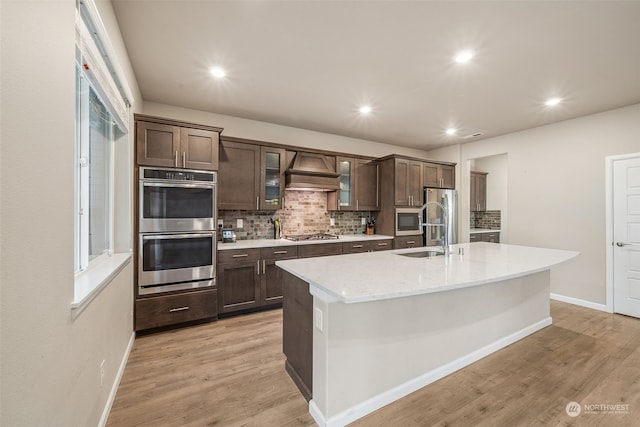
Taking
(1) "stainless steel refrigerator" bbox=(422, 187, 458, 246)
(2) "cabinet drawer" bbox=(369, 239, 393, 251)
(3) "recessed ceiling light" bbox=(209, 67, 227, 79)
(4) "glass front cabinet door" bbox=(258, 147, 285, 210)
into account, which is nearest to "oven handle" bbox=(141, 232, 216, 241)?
(4) "glass front cabinet door" bbox=(258, 147, 285, 210)

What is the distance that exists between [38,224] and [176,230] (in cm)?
215

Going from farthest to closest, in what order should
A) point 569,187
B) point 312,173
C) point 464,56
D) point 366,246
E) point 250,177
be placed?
point 366,246
point 312,173
point 569,187
point 250,177
point 464,56

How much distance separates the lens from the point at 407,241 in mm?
4758

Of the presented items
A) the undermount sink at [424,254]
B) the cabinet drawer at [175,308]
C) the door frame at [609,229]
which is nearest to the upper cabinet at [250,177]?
the cabinet drawer at [175,308]

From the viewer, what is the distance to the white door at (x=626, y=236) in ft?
11.1

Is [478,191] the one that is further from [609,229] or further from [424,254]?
[424,254]

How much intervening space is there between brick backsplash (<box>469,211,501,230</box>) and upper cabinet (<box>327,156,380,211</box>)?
326 centimetres

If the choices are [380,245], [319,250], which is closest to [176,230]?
[319,250]

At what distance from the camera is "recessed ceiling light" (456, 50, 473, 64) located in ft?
7.67

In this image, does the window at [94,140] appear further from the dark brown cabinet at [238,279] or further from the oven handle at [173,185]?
the dark brown cabinet at [238,279]

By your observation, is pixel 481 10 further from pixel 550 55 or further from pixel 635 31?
pixel 635 31

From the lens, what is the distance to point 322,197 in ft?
15.2

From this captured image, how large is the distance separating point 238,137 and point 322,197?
5.34 feet

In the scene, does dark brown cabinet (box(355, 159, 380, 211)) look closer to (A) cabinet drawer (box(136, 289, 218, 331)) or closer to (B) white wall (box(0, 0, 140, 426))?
(A) cabinet drawer (box(136, 289, 218, 331))
